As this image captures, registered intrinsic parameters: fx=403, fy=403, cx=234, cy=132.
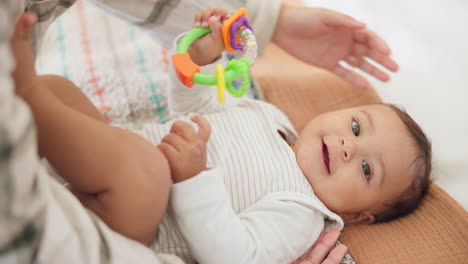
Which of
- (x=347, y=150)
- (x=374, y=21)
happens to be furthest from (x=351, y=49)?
(x=347, y=150)

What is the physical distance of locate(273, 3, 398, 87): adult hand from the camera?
3.84 feet

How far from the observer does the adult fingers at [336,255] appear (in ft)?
2.66

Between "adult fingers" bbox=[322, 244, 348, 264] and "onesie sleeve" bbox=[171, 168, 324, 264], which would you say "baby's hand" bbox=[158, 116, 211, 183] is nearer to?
"onesie sleeve" bbox=[171, 168, 324, 264]

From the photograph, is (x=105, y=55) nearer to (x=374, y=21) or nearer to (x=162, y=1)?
(x=162, y=1)

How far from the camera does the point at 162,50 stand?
139cm

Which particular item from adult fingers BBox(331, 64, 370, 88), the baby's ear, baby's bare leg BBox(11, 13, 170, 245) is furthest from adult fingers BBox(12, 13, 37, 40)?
adult fingers BBox(331, 64, 370, 88)

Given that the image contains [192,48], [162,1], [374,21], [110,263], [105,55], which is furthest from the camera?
[374,21]

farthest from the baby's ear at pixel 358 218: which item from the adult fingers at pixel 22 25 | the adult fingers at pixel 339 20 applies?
the adult fingers at pixel 22 25

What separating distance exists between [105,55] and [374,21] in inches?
37.7

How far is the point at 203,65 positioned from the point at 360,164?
421 millimetres

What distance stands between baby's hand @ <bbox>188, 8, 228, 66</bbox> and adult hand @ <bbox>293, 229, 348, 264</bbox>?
1.55 ft

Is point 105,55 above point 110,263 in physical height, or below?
below

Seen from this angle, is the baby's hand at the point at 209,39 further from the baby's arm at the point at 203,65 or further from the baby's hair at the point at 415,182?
the baby's hair at the point at 415,182

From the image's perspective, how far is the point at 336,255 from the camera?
0.82m
